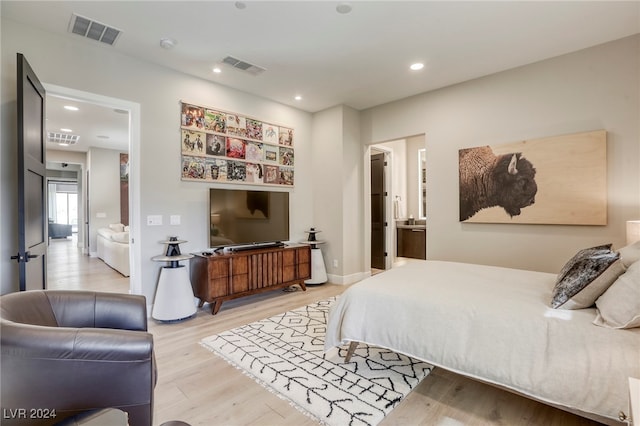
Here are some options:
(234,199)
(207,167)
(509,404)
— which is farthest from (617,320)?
(207,167)

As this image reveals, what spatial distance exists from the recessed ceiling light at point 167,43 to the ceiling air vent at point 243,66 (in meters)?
0.54

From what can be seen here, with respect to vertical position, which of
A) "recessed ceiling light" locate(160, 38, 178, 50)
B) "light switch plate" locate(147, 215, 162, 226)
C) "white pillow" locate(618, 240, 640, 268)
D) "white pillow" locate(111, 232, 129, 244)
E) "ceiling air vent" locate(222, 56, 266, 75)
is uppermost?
"ceiling air vent" locate(222, 56, 266, 75)

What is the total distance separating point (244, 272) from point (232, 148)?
1727mm

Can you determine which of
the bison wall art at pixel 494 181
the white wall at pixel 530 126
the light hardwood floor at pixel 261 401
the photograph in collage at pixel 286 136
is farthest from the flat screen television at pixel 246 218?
the bison wall art at pixel 494 181

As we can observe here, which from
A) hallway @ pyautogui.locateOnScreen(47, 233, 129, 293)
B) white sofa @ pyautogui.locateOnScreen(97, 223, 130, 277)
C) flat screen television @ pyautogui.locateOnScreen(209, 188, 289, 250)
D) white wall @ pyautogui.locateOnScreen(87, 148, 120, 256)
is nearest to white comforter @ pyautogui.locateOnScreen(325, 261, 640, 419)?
flat screen television @ pyautogui.locateOnScreen(209, 188, 289, 250)

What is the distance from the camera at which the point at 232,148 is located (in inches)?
165

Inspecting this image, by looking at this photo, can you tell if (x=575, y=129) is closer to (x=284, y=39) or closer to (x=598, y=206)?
(x=598, y=206)

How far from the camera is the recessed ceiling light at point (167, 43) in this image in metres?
2.99

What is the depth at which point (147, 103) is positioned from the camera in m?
3.47

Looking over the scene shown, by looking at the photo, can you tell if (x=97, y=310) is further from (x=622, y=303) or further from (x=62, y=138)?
(x=62, y=138)

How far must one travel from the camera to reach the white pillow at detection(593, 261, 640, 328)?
55.7 inches

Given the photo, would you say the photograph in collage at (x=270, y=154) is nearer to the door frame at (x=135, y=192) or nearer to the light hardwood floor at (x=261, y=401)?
the door frame at (x=135, y=192)

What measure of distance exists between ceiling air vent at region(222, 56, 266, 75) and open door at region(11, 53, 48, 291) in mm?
1737

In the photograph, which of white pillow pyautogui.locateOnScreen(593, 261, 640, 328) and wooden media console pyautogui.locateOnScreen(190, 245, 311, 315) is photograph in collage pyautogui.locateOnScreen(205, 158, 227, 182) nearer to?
wooden media console pyautogui.locateOnScreen(190, 245, 311, 315)
